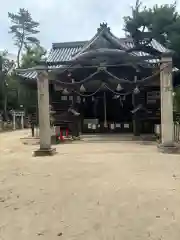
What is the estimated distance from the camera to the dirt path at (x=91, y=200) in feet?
13.2

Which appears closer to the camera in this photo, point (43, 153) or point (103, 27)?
point (43, 153)

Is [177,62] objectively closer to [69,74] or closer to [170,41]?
[170,41]

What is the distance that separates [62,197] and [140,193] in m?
1.25

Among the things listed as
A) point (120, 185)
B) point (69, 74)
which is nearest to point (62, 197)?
point (120, 185)

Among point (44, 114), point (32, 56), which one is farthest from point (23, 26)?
point (44, 114)

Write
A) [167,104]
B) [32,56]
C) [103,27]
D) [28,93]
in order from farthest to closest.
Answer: [32,56] → [28,93] → [103,27] → [167,104]

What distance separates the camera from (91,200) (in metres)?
5.25

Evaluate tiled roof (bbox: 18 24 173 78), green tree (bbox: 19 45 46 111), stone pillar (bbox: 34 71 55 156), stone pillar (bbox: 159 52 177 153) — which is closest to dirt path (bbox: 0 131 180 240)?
stone pillar (bbox: 34 71 55 156)

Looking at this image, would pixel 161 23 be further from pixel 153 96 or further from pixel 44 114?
pixel 44 114

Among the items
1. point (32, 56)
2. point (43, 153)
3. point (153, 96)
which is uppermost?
point (32, 56)

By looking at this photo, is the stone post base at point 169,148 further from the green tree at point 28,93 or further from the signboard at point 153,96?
the green tree at point 28,93

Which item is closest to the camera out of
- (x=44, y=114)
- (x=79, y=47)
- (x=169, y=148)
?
(x=169, y=148)

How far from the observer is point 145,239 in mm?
3703

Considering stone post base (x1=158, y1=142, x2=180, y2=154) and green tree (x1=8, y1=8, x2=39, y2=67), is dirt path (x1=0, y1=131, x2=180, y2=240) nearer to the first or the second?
stone post base (x1=158, y1=142, x2=180, y2=154)
